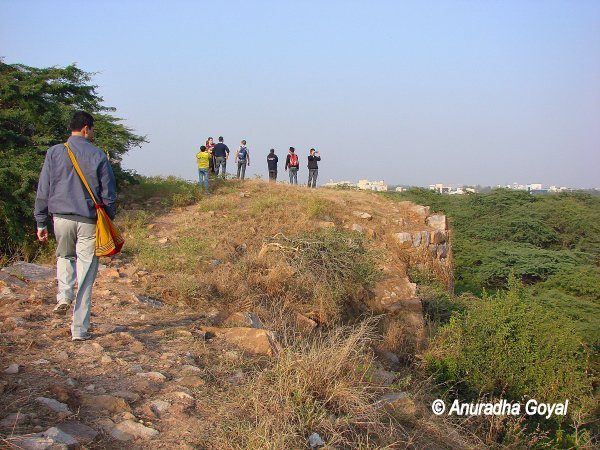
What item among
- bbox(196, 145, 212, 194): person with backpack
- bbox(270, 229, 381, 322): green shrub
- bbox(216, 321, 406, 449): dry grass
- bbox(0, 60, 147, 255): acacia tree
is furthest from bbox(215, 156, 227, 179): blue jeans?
bbox(216, 321, 406, 449): dry grass

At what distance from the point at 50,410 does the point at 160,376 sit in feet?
2.66

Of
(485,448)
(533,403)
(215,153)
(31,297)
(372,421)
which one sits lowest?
(533,403)

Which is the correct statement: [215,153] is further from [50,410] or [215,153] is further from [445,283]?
[50,410]

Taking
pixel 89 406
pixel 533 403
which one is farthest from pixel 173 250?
pixel 533 403

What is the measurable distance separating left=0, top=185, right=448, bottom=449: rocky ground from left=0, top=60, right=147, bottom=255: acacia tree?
1.81 metres

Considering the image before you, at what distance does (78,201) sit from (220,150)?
33.9ft

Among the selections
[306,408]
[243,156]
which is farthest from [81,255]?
[243,156]

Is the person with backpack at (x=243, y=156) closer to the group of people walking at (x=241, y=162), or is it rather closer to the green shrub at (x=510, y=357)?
the group of people walking at (x=241, y=162)

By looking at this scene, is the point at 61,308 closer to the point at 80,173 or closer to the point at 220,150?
the point at 80,173

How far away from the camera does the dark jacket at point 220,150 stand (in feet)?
46.5

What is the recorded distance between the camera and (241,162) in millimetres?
15547

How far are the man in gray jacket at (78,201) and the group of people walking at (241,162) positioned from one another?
7902 mm

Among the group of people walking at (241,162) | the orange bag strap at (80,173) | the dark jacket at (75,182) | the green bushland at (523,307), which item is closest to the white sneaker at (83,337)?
the dark jacket at (75,182)

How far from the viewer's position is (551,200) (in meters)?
24.6
